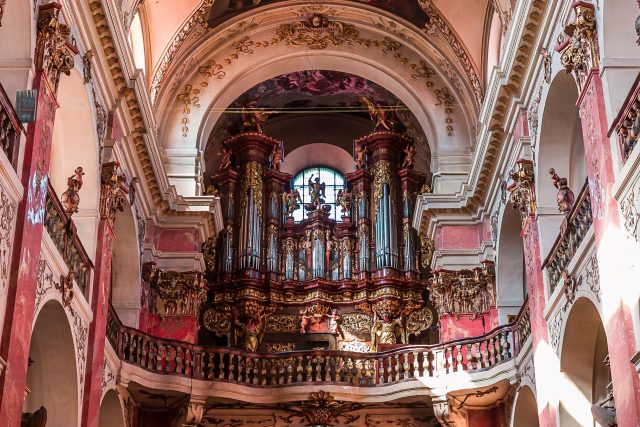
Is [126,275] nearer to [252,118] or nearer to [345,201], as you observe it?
[252,118]

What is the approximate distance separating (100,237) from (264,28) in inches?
332

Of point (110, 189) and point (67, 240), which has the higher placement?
point (110, 189)

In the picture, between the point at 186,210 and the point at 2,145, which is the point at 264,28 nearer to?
the point at 186,210

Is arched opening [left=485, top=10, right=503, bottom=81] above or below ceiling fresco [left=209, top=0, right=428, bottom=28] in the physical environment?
below

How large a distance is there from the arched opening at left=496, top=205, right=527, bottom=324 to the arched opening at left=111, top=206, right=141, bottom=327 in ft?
23.2

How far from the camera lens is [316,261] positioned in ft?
79.3

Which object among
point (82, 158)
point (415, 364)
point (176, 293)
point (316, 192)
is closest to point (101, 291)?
point (82, 158)

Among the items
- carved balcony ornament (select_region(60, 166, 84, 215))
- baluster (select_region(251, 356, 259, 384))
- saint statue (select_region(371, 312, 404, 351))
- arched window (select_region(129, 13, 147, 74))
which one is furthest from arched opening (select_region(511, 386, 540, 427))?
arched window (select_region(129, 13, 147, 74))

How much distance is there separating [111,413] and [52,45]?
7381 millimetres

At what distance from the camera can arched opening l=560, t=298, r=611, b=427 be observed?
49.8 feet

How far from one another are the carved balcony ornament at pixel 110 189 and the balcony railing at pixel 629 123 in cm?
827

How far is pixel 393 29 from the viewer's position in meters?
23.2

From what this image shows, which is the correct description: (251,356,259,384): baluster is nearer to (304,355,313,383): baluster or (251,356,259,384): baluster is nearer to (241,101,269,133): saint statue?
(304,355,313,383): baluster

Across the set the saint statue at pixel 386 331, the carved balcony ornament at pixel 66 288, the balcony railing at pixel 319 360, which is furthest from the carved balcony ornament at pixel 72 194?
the saint statue at pixel 386 331
